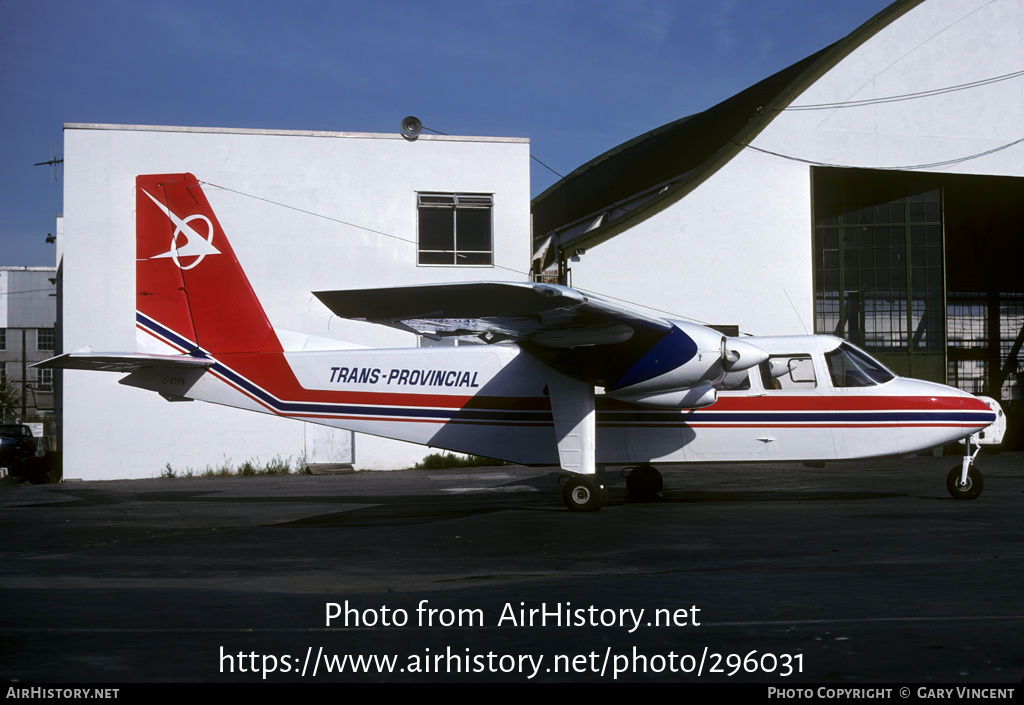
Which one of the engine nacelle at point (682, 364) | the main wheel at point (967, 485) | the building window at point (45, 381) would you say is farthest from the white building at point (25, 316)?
the main wheel at point (967, 485)

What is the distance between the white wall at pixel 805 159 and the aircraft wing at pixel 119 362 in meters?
11.3

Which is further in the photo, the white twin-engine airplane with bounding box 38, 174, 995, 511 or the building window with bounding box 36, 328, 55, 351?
the building window with bounding box 36, 328, 55, 351

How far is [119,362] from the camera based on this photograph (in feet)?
43.3

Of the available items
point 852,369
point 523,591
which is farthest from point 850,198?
point 523,591

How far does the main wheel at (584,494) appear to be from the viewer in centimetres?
1320

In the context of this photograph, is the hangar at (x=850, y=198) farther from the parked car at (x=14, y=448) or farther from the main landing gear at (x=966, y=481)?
the parked car at (x=14, y=448)

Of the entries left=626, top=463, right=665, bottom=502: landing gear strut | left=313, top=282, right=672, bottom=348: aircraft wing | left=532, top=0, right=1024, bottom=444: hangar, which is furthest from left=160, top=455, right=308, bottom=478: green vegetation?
left=626, top=463, right=665, bottom=502: landing gear strut

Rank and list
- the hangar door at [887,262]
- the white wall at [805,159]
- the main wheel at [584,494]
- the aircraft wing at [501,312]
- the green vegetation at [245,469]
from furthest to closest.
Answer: the hangar door at [887,262] < the white wall at [805,159] < the green vegetation at [245,469] < the main wheel at [584,494] < the aircraft wing at [501,312]

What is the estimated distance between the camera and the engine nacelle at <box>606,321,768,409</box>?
12617 millimetres

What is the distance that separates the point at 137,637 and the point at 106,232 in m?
19.4

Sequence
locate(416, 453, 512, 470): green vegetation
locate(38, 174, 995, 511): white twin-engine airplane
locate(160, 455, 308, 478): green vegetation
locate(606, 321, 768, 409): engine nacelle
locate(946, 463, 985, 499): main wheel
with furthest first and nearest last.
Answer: locate(416, 453, 512, 470): green vegetation, locate(160, 455, 308, 478): green vegetation, locate(946, 463, 985, 499): main wheel, locate(38, 174, 995, 511): white twin-engine airplane, locate(606, 321, 768, 409): engine nacelle

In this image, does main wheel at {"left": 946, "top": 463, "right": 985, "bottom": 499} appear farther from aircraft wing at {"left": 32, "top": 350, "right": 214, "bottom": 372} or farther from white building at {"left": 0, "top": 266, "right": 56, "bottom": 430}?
white building at {"left": 0, "top": 266, "right": 56, "bottom": 430}

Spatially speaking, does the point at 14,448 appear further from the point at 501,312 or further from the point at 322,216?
the point at 501,312

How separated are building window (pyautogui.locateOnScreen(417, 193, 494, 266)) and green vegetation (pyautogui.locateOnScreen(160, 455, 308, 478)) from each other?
6108mm
